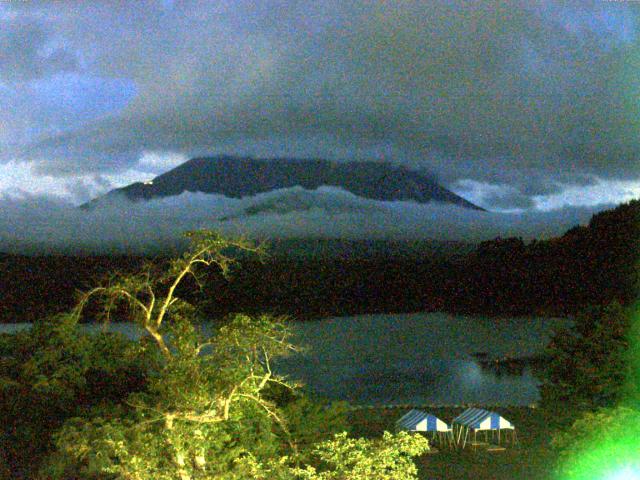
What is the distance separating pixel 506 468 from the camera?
717 inches

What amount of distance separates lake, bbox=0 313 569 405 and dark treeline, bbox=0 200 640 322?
2763mm

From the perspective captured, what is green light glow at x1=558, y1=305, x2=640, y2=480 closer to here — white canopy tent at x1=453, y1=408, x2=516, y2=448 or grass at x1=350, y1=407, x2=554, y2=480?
grass at x1=350, y1=407, x2=554, y2=480

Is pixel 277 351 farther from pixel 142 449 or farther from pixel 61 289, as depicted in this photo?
pixel 61 289

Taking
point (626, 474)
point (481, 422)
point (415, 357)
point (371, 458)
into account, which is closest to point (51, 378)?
point (371, 458)

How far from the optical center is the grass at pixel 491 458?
57.8 ft

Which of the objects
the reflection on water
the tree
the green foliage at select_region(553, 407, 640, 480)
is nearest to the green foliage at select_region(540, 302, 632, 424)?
the green foliage at select_region(553, 407, 640, 480)

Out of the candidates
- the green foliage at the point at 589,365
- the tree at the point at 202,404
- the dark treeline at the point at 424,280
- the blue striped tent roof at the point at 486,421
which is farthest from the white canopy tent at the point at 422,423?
the dark treeline at the point at 424,280

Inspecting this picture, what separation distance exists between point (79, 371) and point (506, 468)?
1037cm

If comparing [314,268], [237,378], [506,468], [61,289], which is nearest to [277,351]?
[237,378]

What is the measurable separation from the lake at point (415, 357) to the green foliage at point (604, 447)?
18.1m

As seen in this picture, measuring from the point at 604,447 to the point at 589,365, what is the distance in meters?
6.25

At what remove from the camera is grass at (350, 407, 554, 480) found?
17609mm

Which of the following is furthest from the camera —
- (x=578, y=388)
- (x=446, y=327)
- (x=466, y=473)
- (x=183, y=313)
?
(x=446, y=327)

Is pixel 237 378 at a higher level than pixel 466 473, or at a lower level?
higher
